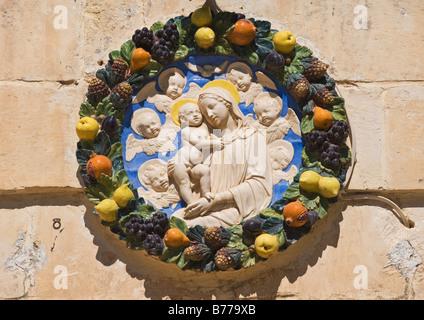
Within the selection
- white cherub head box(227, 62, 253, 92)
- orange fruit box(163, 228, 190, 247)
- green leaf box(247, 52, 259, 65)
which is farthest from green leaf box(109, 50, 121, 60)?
orange fruit box(163, 228, 190, 247)

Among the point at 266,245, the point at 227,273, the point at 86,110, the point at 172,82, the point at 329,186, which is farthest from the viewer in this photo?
the point at 172,82

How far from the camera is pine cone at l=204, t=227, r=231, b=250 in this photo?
523 cm

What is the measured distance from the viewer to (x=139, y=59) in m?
5.52

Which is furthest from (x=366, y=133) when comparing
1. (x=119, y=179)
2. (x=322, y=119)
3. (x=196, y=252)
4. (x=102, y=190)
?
(x=102, y=190)

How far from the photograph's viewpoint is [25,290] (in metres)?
5.48

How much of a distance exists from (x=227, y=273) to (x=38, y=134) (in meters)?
1.45

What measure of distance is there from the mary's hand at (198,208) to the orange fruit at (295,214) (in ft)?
1.50

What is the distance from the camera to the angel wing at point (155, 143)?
18.1ft

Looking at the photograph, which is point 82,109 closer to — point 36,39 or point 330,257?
point 36,39

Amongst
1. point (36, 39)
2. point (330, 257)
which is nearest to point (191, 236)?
point (330, 257)

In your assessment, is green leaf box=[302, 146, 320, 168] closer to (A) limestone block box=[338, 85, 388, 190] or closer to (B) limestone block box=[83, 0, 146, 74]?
(A) limestone block box=[338, 85, 388, 190]

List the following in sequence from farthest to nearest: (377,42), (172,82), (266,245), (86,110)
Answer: (377,42) → (172,82) → (86,110) → (266,245)

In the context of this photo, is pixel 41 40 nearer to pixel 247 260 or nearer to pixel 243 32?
pixel 243 32

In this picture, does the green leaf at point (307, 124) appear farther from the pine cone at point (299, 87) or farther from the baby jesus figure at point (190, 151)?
the baby jesus figure at point (190, 151)
